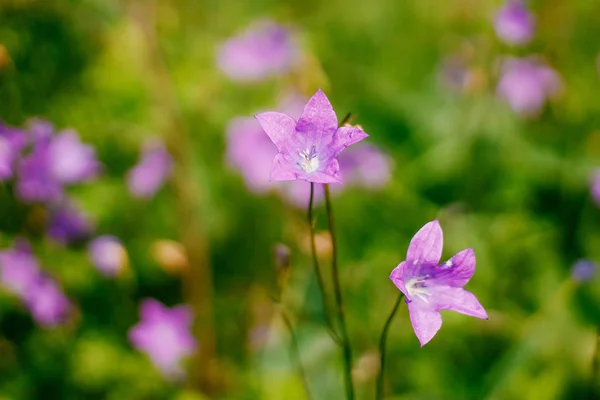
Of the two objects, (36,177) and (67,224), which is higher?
(36,177)

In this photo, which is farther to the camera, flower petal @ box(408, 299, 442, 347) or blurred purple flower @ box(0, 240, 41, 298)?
blurred purple flower @ box(0, 240, 41, 298)

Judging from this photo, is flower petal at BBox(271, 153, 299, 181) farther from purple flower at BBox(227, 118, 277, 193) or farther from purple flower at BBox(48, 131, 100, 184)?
purple flower at BBox(227, 118, 277, 193)

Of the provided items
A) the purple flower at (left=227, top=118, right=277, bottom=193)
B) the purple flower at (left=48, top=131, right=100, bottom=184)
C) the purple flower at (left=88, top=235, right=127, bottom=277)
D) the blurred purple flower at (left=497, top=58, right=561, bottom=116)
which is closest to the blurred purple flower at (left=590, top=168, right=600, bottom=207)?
the blurred purple flower at (left=497, top=58, right=561, bottom=116)

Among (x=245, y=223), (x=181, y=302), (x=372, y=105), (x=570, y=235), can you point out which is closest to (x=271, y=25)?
(x=372, y=105)

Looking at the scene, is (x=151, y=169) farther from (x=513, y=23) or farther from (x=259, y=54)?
(x=513, y=23)

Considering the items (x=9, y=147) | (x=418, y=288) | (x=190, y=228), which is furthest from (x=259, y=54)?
(x=418, y=288)

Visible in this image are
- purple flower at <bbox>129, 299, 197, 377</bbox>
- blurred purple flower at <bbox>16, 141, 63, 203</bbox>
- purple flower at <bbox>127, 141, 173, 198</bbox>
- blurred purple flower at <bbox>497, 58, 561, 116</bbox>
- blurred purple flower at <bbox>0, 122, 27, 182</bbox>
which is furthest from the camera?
blurred purple flower at <bbox>497, 58, 561, 116</bbox>

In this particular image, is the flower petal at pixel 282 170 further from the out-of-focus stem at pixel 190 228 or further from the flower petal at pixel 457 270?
the out-of-focus stem at pixel 190 228
